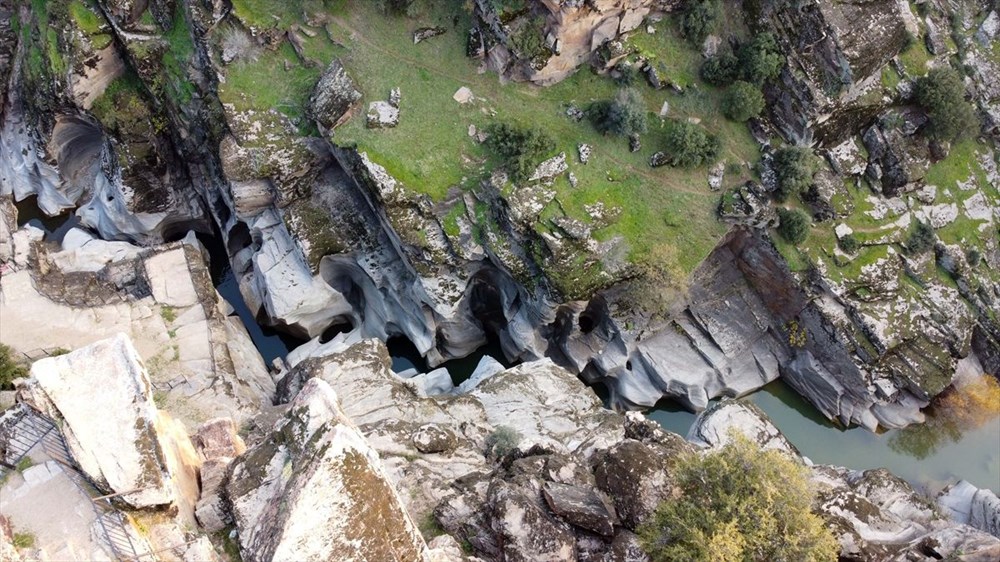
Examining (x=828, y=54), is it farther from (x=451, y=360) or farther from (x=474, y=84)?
(x=451, y=360)

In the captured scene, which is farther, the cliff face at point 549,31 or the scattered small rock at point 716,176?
the scattered small rock at point 716,176

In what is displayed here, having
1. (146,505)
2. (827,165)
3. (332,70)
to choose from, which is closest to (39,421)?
(146,505)

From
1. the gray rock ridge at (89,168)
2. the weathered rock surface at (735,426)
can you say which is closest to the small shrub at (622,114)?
the weathered rock surface at (735,426)

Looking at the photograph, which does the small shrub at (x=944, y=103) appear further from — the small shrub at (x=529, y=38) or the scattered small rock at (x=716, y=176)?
the small shrub at (x=529, y=38)

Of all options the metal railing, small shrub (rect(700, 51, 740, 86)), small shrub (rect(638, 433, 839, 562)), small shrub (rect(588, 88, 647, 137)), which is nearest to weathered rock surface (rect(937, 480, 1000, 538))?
small shrub (rect(638, 433, 839, 562))

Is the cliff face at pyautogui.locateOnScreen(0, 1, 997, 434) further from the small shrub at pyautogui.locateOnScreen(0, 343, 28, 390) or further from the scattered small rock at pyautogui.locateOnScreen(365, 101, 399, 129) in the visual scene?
the small shrub at pyautogui.locateOnScreen(0, 343, 28, 390)

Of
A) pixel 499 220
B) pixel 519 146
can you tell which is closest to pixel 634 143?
pixel 519 146
